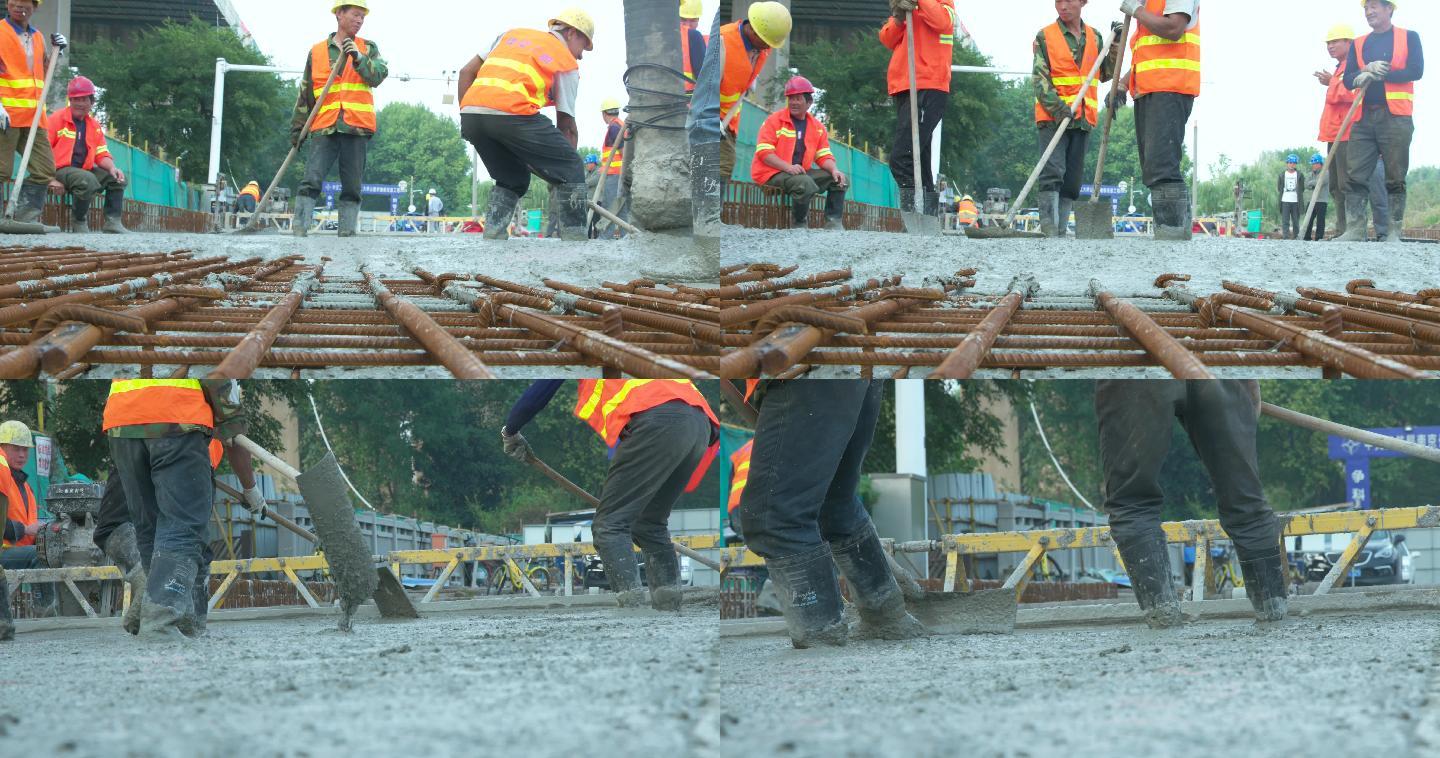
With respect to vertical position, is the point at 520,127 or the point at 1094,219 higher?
the point at 520,127

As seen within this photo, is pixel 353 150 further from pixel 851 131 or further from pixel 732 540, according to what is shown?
pixel 732 540

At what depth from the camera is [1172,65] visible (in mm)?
6293

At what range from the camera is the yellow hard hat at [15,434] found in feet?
11.5

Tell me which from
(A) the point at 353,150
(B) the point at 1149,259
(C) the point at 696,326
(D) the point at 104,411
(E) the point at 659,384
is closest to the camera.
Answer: (C) the point at 696,326

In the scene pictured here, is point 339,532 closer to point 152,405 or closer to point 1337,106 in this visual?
point 152,405

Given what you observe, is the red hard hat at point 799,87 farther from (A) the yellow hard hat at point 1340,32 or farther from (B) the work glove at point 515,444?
(A) the yellow hard hat at point 1340,32

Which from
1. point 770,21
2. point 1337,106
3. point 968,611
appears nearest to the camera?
point 770,21

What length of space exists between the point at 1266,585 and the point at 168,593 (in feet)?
11.5

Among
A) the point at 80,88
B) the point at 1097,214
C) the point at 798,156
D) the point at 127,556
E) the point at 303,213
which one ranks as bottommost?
the point at 127,556

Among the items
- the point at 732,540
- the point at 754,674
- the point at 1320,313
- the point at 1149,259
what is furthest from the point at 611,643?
the point at 1149,259

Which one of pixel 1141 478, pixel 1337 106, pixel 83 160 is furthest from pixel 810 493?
pixel 83 160

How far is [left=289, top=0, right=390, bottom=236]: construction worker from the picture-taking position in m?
7.80

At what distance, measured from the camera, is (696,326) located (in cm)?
312

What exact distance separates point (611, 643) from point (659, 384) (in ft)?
3.78
